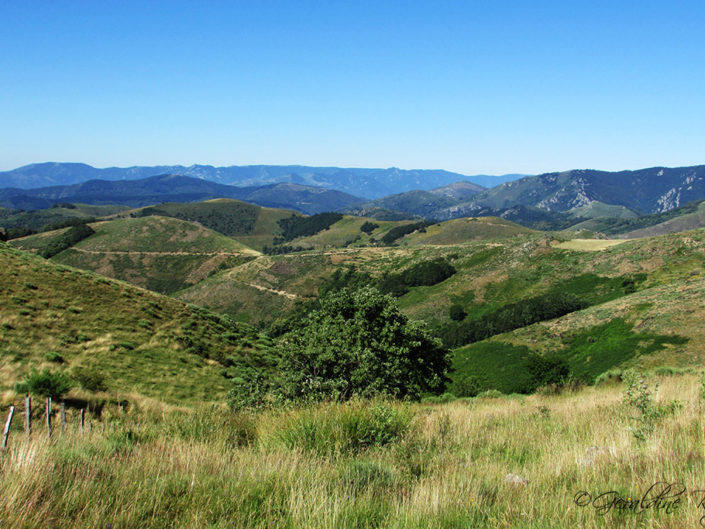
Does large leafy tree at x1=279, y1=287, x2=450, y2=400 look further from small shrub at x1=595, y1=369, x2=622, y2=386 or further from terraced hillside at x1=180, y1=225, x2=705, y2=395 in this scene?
terraced hillside at x1=180, y1=225, x2=705, y2=395

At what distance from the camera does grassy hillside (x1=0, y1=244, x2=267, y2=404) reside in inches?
812

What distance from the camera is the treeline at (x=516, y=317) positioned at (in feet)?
217

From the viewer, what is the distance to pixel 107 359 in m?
22.6

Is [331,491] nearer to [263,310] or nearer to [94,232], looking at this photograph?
[263,310]

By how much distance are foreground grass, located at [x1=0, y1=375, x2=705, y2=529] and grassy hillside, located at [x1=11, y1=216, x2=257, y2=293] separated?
134 metres

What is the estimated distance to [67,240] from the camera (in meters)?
148

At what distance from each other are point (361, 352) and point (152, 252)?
5797 inches

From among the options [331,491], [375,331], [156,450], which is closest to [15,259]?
[375,331]

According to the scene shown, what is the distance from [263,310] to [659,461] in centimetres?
10696

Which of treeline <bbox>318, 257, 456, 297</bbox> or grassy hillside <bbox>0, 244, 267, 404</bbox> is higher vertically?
grassy hillside <bbox>0, 244, 267, 404</bbox>

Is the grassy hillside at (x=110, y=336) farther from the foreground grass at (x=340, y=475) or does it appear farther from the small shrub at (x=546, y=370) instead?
the small shrub at (x=546, y=370)

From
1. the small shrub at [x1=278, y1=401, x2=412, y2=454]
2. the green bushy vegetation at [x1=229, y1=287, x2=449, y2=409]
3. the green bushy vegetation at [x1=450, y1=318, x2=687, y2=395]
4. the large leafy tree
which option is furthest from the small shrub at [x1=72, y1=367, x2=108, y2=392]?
the green bushy vegetation at [x1=450, y1=318, x2=687, y2=395]

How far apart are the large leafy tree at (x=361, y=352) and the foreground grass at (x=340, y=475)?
6347 millimetres

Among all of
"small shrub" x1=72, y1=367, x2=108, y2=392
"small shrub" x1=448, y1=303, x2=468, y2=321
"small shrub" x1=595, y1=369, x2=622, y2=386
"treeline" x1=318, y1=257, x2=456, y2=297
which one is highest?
"small shrub" x1=72, y1=367, x2=108, y2=392
